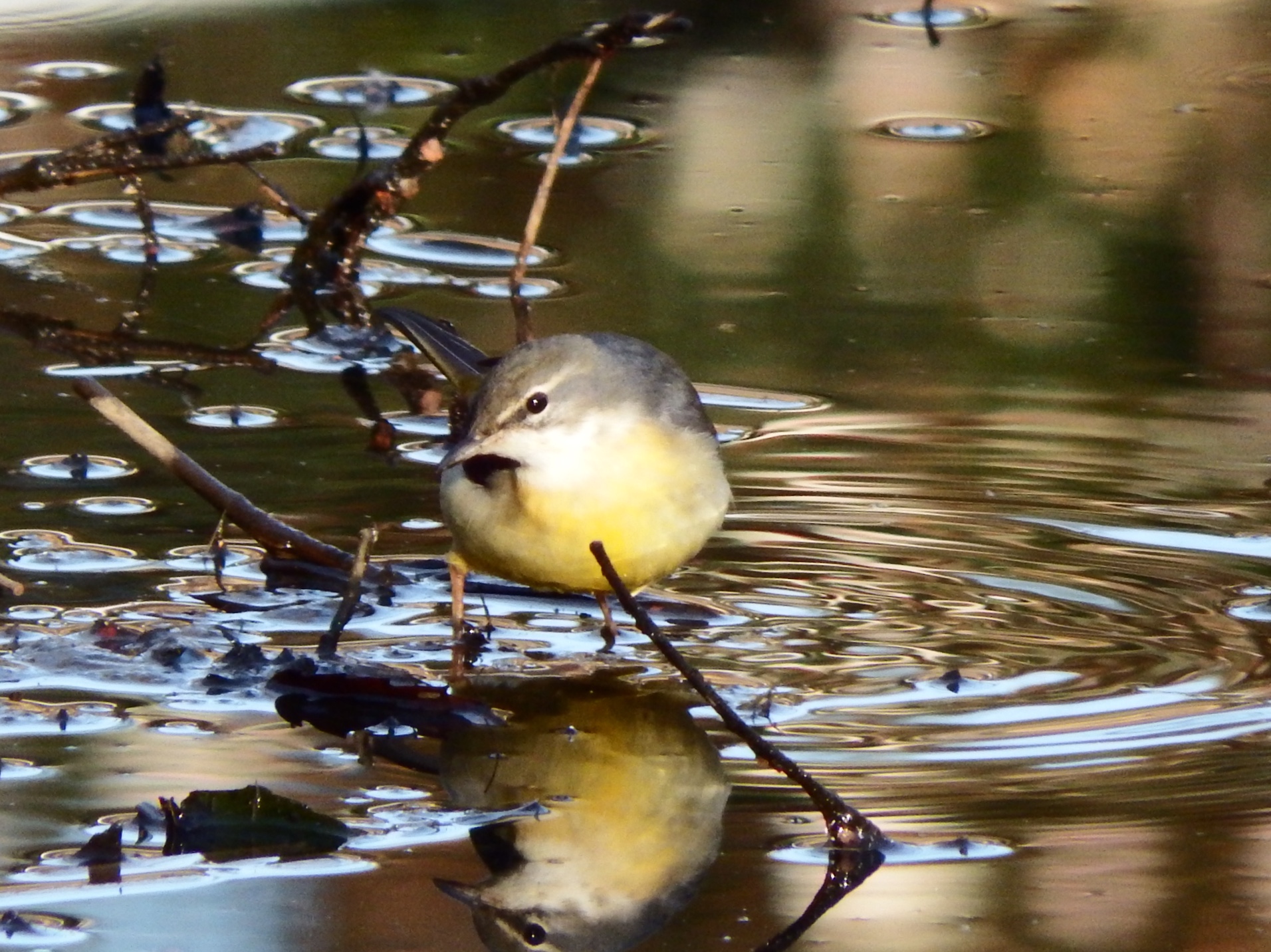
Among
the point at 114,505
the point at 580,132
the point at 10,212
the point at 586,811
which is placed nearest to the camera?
the point at 586,811

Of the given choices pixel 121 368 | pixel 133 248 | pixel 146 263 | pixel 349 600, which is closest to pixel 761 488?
pixel 349 600

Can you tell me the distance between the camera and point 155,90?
7.39 metres

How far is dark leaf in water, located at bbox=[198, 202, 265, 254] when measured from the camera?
25.0 ft

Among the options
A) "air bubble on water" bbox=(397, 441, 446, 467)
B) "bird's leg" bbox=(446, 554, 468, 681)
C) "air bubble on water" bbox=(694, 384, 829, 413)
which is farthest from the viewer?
"air bubble on water" bbox=(694, 384, 829, 413)

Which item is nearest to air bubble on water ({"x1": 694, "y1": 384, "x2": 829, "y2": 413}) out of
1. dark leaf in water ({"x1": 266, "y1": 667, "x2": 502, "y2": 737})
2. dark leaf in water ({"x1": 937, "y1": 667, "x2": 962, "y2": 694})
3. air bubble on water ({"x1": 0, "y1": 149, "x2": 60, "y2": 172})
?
dark leaf in water ({"x1": 937, "y1": 667, "x2": 962, "y2": 694})

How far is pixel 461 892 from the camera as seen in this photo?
3.30 m

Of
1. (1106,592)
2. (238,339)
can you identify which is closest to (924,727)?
Answer: (1106,592)

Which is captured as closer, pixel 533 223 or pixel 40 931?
A: pixel 40 931

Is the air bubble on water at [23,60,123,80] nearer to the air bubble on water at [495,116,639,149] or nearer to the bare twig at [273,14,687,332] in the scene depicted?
the air bubble on water at [495,116,639,149]

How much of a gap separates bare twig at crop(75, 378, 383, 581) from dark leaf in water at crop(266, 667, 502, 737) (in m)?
0.66

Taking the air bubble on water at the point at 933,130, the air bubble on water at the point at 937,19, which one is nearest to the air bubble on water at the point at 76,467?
the air bubble on water at the point at 933,130

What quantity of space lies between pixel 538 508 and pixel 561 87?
519cm

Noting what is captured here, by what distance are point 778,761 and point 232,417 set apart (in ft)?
9.81

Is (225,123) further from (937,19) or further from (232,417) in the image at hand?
(937,19)
